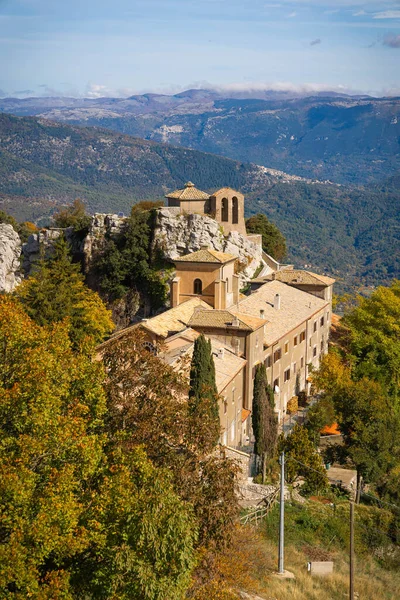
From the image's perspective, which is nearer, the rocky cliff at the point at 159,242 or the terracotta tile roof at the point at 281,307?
the terracotta tile roof at the point at 281,307

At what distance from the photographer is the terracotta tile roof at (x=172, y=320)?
132 ft

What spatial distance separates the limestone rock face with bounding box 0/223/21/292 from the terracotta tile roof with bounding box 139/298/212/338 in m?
21.7

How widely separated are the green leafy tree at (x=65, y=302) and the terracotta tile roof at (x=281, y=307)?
819cm

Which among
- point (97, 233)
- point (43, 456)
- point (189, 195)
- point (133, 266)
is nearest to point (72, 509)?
point (43, 456)

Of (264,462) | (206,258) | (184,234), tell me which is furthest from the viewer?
(184,234)

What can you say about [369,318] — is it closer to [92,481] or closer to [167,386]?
[167,386]

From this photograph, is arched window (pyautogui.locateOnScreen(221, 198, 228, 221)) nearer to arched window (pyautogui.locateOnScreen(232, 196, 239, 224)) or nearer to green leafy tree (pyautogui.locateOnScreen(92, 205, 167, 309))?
arched window (pyautogui.locateOnScreen(232, 196, 239, 224))

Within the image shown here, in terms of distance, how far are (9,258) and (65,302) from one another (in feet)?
76.3

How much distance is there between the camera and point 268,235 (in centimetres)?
7144

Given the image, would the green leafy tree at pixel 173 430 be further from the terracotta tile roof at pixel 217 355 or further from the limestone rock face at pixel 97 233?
the limestone rock face at pixel 97 233

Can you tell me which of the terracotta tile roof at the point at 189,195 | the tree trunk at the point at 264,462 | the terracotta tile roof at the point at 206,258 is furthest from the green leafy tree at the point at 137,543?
the terracotta tile roof at the point at 189,195

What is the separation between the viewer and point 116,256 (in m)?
56.7

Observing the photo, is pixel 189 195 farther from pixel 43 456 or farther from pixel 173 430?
pixel 43 456

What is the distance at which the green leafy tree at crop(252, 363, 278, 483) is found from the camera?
114 ft
